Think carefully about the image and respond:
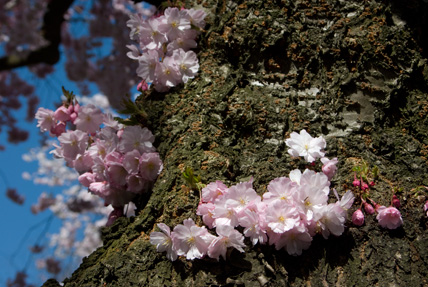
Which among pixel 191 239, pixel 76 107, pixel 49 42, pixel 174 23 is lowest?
pixel 49 42

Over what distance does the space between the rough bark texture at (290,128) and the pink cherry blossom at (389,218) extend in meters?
0.02

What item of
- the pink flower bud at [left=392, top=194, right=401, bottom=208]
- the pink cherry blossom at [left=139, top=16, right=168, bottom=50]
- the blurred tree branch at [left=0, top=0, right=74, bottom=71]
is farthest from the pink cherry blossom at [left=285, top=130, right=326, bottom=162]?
the blurred tree branch at [left=0, top=0, right=74, bottom=71]

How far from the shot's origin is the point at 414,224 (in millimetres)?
1269

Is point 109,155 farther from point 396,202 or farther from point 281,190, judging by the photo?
point 396,202

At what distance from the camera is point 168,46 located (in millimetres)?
1855

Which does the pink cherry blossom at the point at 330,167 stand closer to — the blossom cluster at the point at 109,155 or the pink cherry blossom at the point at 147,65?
the blossom cluster at the point at 109,155

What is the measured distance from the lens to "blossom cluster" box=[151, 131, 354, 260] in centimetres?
120

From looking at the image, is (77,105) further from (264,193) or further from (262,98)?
(264,193)

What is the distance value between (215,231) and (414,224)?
0.65m

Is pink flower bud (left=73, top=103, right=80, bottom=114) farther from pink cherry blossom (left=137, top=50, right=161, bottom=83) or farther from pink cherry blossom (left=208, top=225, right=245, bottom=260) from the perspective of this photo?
pink cherry blossom (left=208, top=225, right=245, bottom=260)

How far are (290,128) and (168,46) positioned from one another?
759 mm

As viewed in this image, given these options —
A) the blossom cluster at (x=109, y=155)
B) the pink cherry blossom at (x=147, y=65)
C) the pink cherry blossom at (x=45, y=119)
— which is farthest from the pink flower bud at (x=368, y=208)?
the pink cherry blossom at (x=45, y=119)

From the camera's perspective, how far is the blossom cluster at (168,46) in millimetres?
1704

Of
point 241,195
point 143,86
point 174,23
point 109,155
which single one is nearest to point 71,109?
point 143,86
